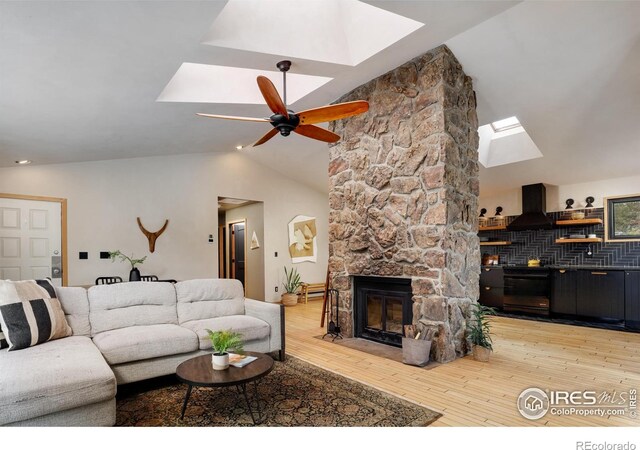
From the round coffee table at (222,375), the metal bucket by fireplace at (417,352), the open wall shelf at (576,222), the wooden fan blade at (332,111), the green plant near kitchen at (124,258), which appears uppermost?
the wooden fan blade at (332,111)

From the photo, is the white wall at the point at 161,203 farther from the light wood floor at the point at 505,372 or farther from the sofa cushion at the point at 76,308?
the light wood floor at the point at 505,372

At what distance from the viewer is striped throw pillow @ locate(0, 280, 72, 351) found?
2664 millimetres

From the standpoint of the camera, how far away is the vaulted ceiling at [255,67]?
2.46m

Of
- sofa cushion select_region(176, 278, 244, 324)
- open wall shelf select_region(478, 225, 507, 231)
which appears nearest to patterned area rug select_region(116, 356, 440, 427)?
sofa cushion select_region(176, 278, 244, 324)

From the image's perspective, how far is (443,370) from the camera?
3500mm

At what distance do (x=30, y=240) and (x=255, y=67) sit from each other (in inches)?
162

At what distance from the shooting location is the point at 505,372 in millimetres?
3441

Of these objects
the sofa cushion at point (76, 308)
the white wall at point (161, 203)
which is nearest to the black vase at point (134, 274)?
the white wall at point (161, 203)

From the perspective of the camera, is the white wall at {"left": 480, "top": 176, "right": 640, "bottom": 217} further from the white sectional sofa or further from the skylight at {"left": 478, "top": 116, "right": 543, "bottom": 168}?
the white sectional sofa

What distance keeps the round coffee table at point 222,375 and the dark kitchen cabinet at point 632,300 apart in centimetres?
505

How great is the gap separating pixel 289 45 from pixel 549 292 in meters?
5.19

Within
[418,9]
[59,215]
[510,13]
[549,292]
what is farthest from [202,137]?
[549,292]

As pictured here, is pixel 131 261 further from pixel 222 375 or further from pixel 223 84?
pixel 222 375

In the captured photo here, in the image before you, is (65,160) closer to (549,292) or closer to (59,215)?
(59,215)
